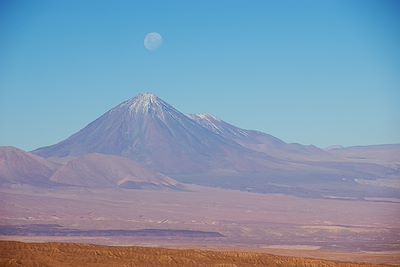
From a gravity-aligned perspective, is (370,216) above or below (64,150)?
below

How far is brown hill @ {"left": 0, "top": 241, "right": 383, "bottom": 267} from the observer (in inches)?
1426

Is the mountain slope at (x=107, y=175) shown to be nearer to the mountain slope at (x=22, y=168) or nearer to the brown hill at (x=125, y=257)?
the mountain slope at (x=22, y=168)

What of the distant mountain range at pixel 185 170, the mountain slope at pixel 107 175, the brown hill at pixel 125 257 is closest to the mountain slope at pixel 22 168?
the distant mountain range at pixel 185 170

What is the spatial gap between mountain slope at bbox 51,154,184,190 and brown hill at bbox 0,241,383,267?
101981 millimetres

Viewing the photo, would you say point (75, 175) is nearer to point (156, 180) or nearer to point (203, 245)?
point (156, 180)

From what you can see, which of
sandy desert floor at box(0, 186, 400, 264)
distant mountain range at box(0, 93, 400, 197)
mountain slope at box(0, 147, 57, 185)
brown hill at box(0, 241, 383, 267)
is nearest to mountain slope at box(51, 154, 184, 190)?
distant mountain range at box(0, 93, 400, 197)

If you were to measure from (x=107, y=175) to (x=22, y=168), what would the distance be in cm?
1544

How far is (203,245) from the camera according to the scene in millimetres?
73250

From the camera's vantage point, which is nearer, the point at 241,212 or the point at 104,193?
the point at 241,212

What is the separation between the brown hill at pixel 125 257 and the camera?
36219mm

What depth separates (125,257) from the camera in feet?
126

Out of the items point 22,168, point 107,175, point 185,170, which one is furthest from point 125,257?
point 185,170

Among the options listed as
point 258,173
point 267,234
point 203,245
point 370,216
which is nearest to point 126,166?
point 258,173

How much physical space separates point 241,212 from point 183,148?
3409 inches
